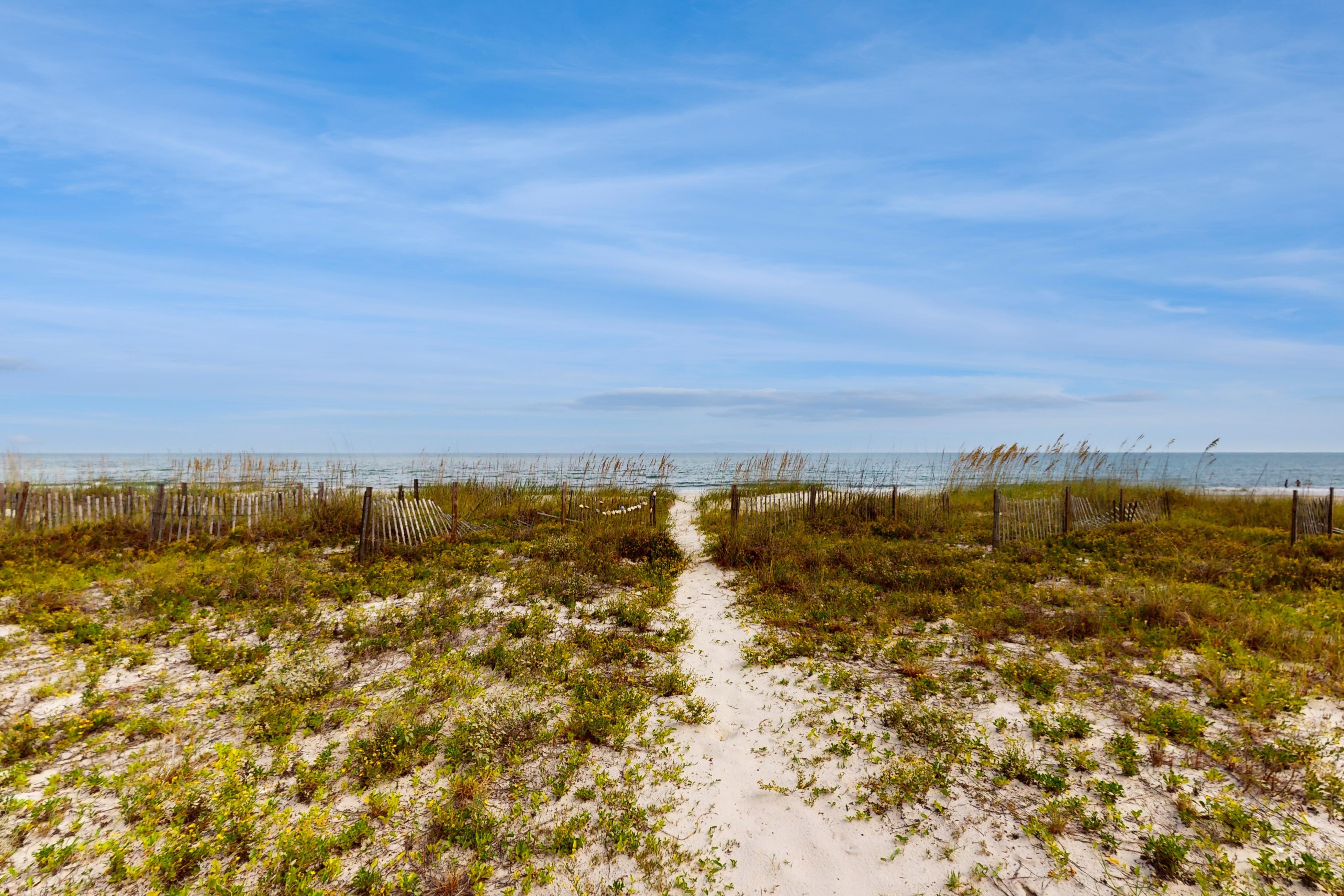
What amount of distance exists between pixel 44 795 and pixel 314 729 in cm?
166

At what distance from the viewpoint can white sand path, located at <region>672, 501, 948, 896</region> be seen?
3.65 meters

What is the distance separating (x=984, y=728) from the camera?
5.32 m

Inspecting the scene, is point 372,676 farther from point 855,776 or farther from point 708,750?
point 855,776

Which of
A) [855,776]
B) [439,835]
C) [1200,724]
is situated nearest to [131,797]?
[439,835]

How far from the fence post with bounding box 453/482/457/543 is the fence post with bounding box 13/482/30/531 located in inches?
337

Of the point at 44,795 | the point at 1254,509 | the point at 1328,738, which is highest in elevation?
the point at 1254,509

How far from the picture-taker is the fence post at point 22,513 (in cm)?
1237

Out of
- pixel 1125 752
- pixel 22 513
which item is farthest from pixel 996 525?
pixel 22 513

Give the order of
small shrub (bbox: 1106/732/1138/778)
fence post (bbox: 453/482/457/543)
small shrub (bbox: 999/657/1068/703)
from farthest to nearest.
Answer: fence post (bbox: 453/482/457/543) → small shrub (bbox: 999/657/1068/703) → small shrub (bbox: 1106/732/1138/778)

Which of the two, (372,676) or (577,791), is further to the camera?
(372,676)

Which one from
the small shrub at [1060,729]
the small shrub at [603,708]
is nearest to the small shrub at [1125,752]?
the small shrub at [1060,729]

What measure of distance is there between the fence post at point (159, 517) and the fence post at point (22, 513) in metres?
2.59

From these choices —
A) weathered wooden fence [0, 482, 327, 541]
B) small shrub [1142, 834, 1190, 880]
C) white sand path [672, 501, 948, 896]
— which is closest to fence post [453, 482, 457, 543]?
weathered wooden fence [0, 482, 327, 541]

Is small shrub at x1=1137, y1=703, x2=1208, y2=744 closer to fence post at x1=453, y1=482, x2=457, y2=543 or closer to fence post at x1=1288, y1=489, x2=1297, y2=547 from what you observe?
fence post at x1=1288, y1=489, x2=1297, y2=547
